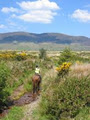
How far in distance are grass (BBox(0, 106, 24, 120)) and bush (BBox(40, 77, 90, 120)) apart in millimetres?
1569

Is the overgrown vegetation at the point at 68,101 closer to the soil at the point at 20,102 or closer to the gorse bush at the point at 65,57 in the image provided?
the soil at the point at 20,102

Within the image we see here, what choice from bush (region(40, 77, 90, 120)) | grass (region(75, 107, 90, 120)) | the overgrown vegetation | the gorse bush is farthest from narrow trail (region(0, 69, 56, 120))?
the gorse bush

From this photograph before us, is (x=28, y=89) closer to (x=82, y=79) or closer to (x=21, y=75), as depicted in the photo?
(x=21, y=75)

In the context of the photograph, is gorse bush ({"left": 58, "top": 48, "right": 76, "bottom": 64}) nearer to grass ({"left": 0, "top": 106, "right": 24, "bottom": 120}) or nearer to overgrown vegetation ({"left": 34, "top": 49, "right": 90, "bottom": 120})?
grass ({"left": 0, "top": 106, "right": 24, "bottom": 120})

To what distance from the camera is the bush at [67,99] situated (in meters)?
15.4

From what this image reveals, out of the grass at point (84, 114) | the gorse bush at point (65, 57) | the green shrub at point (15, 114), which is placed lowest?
the green shrub at point (15, 114)

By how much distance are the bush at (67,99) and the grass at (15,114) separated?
1.57 m

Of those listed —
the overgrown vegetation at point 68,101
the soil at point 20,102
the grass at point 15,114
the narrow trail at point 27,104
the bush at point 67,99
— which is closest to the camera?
the overgrown vegetation at point 68,101

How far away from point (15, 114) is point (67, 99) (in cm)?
381

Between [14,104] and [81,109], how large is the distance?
6618 mm

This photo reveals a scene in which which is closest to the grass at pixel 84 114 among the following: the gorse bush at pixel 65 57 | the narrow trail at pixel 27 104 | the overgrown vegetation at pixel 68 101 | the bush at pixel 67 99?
the overgrown vegetation at pixel 68 101

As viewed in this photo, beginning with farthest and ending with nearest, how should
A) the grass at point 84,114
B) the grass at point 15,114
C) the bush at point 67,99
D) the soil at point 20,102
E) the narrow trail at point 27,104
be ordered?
the soil at point 20,102 < the narrow trail at point 27,104 < the grass at point 15,114 < the bush at point 67,99 < the grass at point 84,114

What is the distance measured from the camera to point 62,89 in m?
16.3

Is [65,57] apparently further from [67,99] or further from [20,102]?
[67,99]
